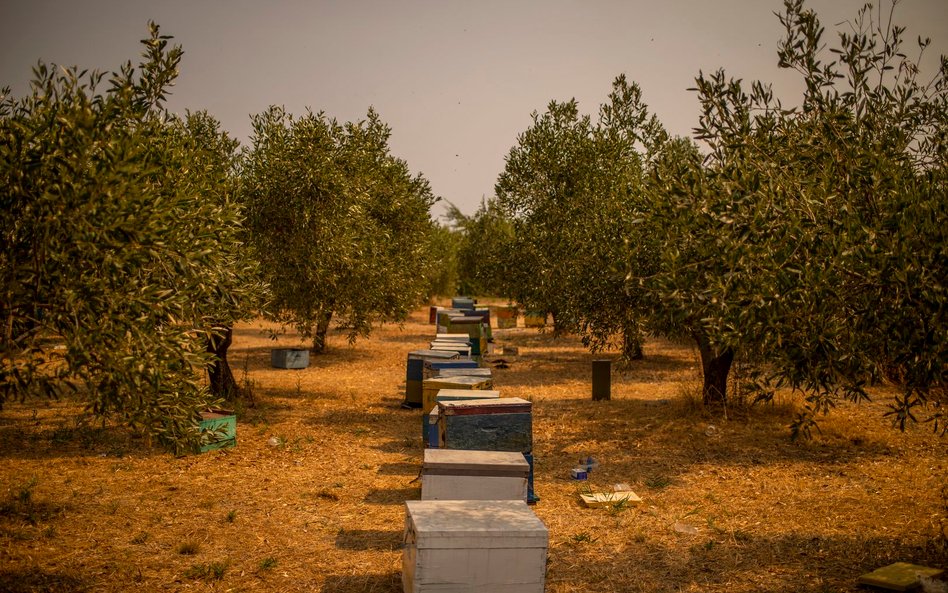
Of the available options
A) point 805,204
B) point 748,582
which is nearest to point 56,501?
point 748,582

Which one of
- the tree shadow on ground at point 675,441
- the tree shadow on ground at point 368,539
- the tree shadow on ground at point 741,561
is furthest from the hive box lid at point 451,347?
the tree shadow on ground at point 741,561

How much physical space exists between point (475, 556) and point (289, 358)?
19808 mm

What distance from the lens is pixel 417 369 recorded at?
18312mm

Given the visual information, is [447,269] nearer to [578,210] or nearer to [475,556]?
[578,210]

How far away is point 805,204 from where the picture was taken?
7.76 meters

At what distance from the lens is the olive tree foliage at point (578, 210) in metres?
17.1

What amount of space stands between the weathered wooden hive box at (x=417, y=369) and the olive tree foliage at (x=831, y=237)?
8.65 metres

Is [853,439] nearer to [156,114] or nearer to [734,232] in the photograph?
[734,232]

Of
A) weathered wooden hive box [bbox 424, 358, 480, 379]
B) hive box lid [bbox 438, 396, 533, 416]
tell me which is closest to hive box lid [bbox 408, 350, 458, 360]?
weathered wooden hive box [bbox 424, 358, 480, 379]

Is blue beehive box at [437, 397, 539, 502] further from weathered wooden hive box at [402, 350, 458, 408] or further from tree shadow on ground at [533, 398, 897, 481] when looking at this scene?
weathered wooden hive box at [402, 350, 458, 408]

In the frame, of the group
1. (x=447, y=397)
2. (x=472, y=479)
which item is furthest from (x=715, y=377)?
(x=472, y=479)

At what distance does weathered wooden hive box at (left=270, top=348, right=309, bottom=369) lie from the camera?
25.9m

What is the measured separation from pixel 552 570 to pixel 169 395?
15.2 ft

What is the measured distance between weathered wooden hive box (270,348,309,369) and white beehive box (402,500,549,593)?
1933cm
